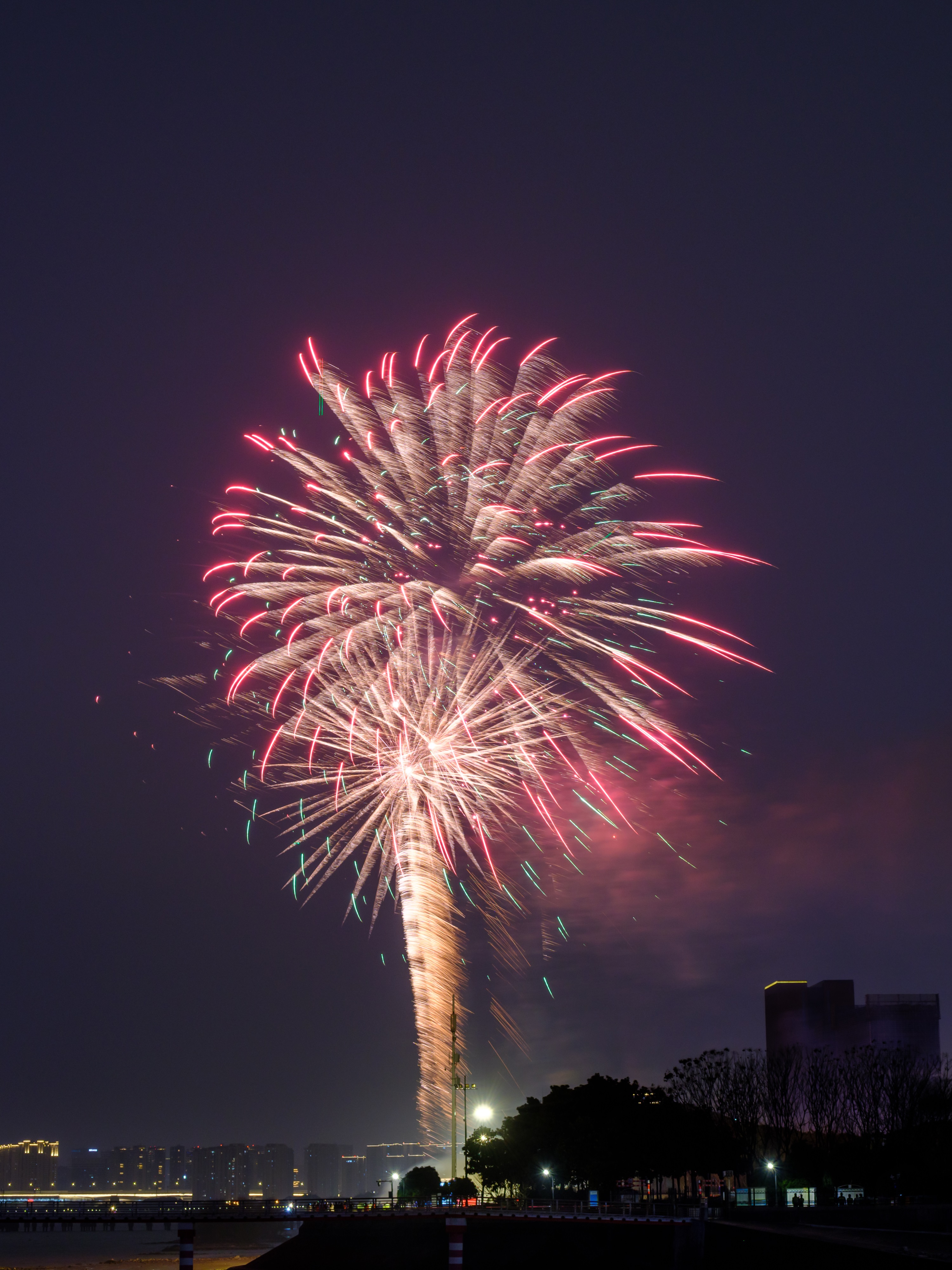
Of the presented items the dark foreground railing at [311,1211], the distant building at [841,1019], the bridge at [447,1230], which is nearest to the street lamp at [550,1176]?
the dark foreground railing at [311,1211]

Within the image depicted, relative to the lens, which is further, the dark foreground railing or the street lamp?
the street lamp

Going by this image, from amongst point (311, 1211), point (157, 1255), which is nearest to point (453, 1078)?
point (311, 1211)

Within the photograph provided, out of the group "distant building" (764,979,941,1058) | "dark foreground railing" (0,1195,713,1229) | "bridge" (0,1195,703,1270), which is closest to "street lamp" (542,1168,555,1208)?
"dark foreground railing" (0,1195,713,1229)

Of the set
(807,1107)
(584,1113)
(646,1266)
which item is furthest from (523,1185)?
(646,1266)

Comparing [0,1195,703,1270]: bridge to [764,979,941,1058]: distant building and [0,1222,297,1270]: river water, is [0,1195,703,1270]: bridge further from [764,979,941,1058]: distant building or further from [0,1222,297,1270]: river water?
[764,979,941,1058]: distant building

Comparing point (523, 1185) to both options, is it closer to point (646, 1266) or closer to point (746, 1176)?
point (746, 1176)

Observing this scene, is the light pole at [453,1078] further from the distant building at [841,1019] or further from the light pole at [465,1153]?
the distant building at [841,1019]

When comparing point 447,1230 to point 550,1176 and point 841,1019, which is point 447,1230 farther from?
point 841,1019

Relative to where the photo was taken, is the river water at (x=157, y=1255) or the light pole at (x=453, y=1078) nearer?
the light pole at (x=453, y=1078)

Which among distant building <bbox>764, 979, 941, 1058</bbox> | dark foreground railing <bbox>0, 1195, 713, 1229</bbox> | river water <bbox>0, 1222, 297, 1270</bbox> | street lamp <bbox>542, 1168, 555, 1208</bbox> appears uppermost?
distant building <bbox>764, 979, 941, 1058</bbox>
